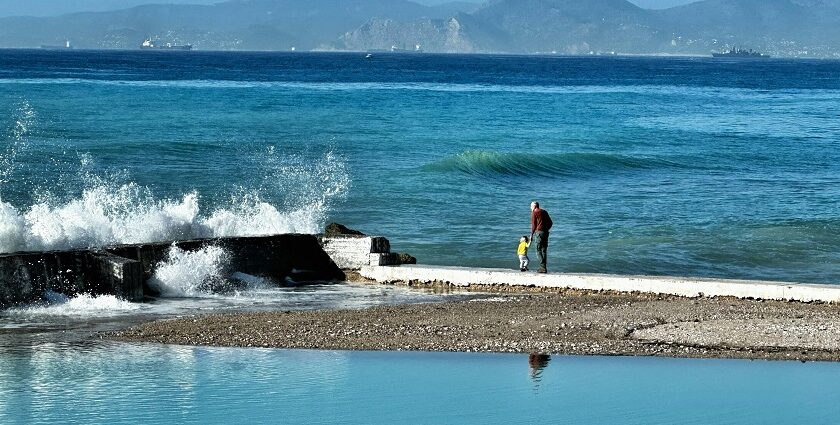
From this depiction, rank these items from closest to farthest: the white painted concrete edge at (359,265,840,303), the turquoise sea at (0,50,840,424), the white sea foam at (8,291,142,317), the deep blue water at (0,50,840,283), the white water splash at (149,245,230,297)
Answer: the turquoise sea at (0,50,840,424), the white sea foam at (8,291,142,317), the white painted concrete edge at (359,265,840,303), the white water splash at (149,245,230,297), the deep blue water at (0,50,840,283)

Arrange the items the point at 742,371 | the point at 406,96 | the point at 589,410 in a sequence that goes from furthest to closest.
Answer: the point at 406,96 → the point at 742,371 → the point at 589,410

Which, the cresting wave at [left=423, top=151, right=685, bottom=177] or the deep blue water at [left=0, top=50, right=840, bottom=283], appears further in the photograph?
the cresting wave at [left=423, top=151, right=685, bottom=177]

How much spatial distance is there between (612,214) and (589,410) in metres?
17.6

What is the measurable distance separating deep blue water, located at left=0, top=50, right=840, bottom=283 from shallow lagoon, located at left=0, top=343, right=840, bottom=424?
21.0 ft

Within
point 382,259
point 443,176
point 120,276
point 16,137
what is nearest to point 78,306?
point 120,276

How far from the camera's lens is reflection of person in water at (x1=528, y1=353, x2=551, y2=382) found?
13250 mm

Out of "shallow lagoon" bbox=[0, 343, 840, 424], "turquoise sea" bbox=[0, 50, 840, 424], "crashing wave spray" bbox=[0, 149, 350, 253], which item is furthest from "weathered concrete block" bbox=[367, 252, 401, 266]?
"shallow lagoon" bbox=[0, 343, 840, 424]

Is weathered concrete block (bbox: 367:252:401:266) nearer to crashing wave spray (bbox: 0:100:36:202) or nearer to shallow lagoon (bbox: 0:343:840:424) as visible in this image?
shallow lagoon (bbox: 0:343:840:424)

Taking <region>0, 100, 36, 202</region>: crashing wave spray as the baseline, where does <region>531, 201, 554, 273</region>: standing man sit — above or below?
below

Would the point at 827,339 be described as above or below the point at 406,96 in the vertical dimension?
below

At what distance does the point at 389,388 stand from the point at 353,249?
7.24m

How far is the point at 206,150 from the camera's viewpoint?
42062 millimetres

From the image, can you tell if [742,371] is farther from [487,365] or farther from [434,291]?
[434,291]

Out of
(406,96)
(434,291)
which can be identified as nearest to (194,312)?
(434,291)
